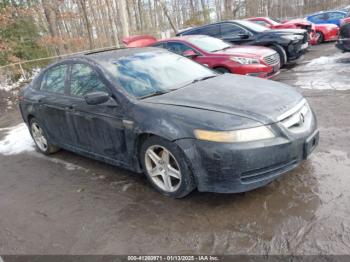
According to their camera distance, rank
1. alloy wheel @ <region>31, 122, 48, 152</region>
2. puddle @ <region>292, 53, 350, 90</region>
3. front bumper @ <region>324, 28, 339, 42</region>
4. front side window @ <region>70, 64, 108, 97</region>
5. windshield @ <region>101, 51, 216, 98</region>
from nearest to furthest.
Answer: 1. windshield @ <region>101, 51, 216, 98</region>
2. front side window @ <region>70, 64, 108, 97</region>
3. alloy wheel @ <region>31, 122, 48, 152</region>
4. puddle @ <region>292, 53, 350, 90</region>
5. front bumper @ <region>324, 28, 339, 42</region>

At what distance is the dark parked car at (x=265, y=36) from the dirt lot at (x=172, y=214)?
5.51 meters

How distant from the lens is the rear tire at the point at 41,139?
5.36 m

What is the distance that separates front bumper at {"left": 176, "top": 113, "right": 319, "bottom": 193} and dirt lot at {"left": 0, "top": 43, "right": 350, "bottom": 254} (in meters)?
0.33

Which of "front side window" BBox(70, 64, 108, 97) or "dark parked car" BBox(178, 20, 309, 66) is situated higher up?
"front side window" BBox(70, 64, 108, 97)

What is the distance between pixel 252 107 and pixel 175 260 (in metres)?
1.55

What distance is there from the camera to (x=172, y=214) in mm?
3344

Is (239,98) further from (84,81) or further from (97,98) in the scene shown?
(84,81)

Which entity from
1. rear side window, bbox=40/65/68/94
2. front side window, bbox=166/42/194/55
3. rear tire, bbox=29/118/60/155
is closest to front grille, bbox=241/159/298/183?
rear side window, bbox=40/65/68/94

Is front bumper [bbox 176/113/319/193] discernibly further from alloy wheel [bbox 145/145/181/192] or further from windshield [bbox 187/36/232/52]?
windshield [bbox 187/36/232/52]

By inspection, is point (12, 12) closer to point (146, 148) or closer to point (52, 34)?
point (52, 34)

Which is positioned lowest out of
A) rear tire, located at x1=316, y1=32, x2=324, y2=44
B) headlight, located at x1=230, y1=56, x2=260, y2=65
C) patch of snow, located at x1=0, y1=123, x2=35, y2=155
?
rear tire, located at x1=316, y1=32, x2=324, y2=44

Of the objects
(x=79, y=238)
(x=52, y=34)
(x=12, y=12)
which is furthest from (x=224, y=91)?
(x=52, y=34)

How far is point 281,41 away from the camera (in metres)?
9.68

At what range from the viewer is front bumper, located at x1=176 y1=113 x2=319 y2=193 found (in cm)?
300
